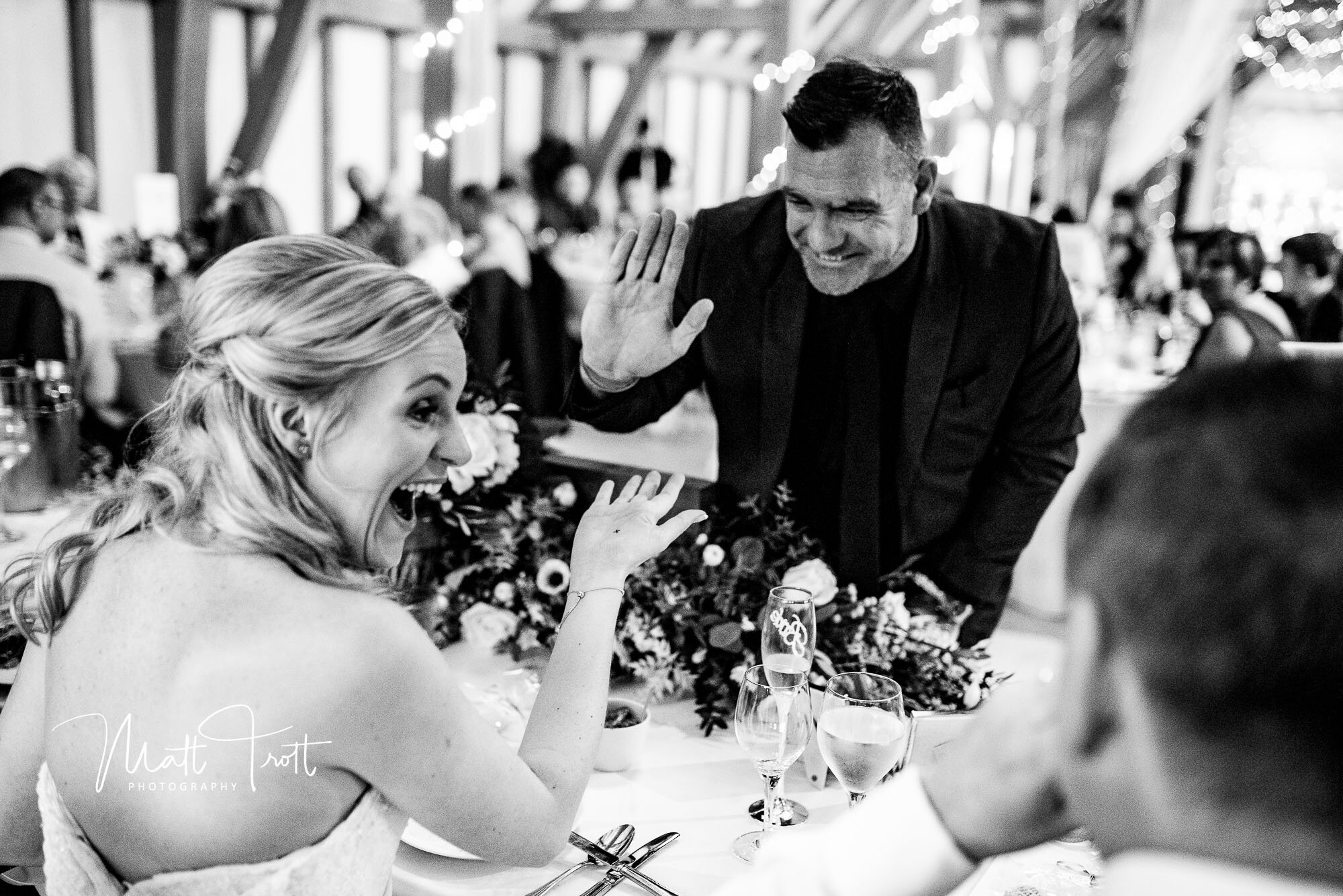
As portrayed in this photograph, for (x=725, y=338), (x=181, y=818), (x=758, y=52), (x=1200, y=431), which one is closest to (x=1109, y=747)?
(x=1200, y=431)

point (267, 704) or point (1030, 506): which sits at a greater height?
point (267, 704)

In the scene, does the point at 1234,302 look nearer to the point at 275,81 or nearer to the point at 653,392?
the point at 653,392

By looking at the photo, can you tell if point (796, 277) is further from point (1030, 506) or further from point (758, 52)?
point (758, 52)

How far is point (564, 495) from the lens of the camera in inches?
67.7

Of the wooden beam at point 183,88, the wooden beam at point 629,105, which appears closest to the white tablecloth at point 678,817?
the wooden beam at point 183,88

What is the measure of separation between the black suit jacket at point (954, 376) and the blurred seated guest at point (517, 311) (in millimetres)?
2145

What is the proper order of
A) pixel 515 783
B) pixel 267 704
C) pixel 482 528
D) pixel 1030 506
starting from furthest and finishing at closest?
pixel 1030 506 < pixel 482 528 < pixel 515 783 < pixel 267 704

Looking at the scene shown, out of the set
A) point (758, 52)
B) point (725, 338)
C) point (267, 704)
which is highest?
point (758, 52)

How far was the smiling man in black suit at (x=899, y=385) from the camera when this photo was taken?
1.99 m

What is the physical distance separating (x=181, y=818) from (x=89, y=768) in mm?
102

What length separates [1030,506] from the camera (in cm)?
201

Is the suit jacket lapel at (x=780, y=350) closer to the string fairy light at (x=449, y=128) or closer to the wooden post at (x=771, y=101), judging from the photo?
the wooden post at (x=771, y=101)

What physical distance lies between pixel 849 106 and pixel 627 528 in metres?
0.88

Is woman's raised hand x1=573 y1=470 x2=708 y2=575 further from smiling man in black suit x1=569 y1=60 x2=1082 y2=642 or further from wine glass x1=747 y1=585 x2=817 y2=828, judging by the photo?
smiling man in black suit x1=569 y1=60 x2=1082 y2=642
